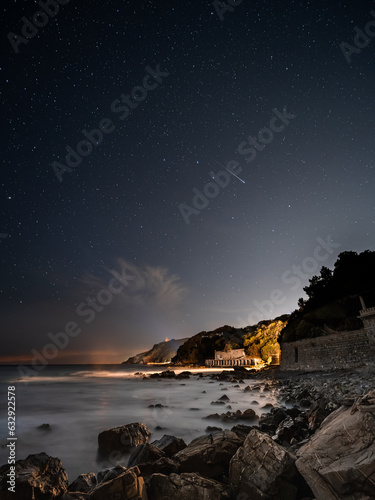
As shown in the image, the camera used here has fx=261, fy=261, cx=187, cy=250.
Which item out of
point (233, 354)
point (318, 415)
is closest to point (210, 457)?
point (318, 415)

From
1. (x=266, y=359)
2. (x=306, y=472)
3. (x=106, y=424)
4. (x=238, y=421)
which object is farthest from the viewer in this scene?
(x=266, y=359)

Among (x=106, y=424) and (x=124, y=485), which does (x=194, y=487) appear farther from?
(x=106, y=424)

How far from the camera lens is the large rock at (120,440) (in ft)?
22.9

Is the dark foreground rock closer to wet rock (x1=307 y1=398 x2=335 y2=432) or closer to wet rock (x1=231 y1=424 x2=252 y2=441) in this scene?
wet rock (x1=231 y1=424 x2=252 y2=441)

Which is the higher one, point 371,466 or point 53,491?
point 371,466

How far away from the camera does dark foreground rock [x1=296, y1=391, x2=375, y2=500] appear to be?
108 inches

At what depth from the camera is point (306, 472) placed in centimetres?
322

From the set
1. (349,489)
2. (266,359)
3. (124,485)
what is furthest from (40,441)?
(266,359)

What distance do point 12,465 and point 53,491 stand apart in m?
0.89

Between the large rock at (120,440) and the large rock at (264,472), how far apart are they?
438 cm

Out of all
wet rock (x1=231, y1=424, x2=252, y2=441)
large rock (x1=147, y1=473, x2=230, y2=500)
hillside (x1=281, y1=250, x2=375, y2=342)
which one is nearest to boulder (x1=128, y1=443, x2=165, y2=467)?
large rock (x1=147, y1=473, x2=230, y2=500)

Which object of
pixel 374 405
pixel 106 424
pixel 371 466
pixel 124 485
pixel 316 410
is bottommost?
pixel 106 424

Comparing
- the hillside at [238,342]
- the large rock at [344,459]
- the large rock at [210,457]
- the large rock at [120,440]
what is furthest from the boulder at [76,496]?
the hillside at [238,342]

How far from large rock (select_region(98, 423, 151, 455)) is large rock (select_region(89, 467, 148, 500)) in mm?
3966
